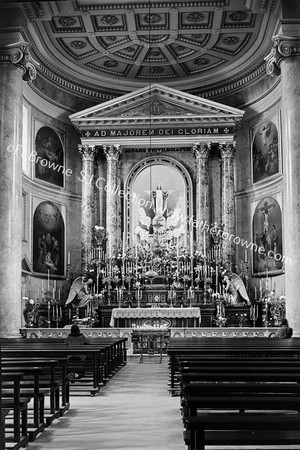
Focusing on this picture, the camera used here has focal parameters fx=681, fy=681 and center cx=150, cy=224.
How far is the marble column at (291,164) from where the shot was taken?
17328mm

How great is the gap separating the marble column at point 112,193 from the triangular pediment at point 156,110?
116cm

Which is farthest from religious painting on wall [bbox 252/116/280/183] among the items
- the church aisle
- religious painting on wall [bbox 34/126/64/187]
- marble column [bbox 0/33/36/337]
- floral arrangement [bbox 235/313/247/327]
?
the church aisle

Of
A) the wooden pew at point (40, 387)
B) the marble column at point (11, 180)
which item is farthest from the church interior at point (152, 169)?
the wooden pew at point (40, 387)

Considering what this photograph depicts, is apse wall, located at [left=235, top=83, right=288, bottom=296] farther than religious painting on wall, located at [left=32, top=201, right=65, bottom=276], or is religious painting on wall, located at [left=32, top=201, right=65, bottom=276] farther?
religious painting on wall, located at [left=32, top=201, right=65, bottom=276]

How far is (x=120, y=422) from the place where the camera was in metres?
8.34

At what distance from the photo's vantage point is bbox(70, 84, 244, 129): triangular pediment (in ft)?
87.5

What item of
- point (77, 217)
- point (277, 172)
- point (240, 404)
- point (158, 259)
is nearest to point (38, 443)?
point (240, 404)

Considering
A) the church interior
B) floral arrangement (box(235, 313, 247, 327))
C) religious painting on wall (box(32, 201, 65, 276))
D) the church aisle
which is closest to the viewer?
the church aisle

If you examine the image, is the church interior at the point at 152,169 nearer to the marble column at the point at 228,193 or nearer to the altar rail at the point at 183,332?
the marble column at the point at 228,193

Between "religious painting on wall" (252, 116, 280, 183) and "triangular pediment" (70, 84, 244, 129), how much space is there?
1.16 metres

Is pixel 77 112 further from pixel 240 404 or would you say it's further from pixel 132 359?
pixel 240 404

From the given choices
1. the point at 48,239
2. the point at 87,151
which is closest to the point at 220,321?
the point at 48,239

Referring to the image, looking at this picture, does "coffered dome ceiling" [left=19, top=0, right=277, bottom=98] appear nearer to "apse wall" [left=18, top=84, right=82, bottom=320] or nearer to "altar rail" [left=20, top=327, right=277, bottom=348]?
"apse wall" [left=18, top=84, right=82, bottom=320]

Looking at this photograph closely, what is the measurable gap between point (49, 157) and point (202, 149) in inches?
239
